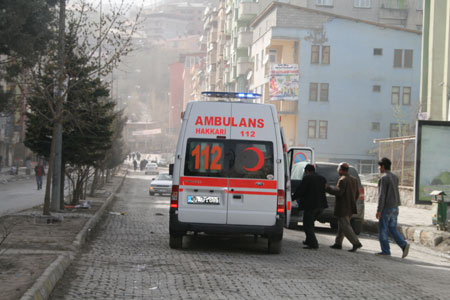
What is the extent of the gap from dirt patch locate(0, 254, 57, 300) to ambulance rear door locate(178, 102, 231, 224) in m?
2.81

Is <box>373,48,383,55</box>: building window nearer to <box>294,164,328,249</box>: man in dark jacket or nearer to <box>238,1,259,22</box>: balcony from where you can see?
<box>238,1,259,22</box>: balcony

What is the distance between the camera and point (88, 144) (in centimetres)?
2159

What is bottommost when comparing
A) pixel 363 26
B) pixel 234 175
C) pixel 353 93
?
pixel 234 175

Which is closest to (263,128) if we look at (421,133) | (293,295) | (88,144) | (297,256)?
(297,256)

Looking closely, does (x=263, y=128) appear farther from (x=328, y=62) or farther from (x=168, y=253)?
(x=328, y=62)

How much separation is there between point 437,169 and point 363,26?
42848 millimetres

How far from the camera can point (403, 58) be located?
199 feet

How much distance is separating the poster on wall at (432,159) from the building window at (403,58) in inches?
1689

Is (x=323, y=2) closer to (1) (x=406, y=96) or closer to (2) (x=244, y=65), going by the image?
(2) (x=244, y=65)

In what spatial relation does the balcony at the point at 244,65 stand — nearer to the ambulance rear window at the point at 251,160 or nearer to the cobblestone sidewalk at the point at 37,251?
the cobblestone sidewalk at the point at 37,251

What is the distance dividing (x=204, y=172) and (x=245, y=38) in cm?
6239

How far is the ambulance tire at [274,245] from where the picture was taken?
1261cm

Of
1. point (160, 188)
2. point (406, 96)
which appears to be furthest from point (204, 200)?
point (406, 96)

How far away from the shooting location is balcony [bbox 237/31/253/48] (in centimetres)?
7344
